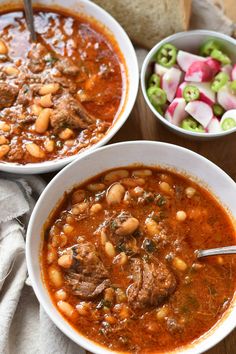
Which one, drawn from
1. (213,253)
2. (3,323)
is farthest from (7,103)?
(213,253)

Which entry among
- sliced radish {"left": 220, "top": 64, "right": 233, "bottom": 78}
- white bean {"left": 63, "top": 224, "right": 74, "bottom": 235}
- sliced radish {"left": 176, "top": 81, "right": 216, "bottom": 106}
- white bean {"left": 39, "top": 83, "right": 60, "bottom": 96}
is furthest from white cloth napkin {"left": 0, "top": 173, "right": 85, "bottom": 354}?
sliced radish {"left": 220, "top": 64, "right": 233, "bottom": 78}

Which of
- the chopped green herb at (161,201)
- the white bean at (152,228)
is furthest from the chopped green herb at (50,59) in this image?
the white bean at (152,228)

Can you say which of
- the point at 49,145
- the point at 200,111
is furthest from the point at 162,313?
the point at 200,111

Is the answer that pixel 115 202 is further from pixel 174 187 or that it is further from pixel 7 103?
pixel 7 103

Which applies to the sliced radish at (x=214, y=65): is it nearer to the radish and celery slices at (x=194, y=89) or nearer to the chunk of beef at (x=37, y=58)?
the radish and celery slices at (x=194, y=89)

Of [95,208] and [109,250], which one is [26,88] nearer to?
[95,208]
